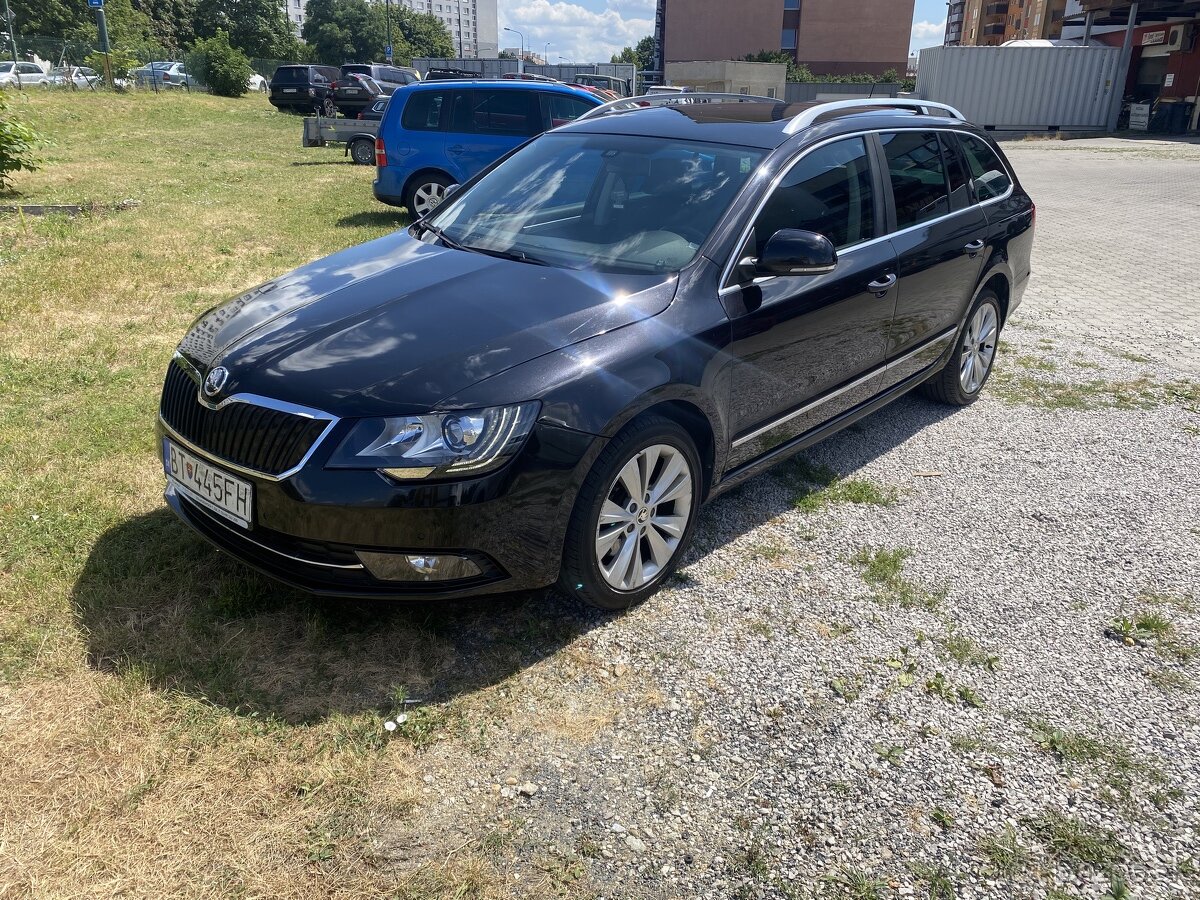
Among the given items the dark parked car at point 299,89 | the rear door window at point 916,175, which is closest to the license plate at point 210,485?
the rear door window at point 916,175

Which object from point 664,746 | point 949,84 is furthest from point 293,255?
point 949,84

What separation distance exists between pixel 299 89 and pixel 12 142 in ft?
72.3

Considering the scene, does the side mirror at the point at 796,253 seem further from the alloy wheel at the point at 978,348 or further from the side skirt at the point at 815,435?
the alloy wheel at the point at 978,348

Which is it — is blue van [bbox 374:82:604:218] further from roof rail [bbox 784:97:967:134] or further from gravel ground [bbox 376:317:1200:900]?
gravel ground [bbox 376:317:1200:900]

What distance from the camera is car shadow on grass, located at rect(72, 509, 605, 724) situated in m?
2.92

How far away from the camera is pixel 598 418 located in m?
2.96

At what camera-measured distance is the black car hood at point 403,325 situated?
9.44 ft

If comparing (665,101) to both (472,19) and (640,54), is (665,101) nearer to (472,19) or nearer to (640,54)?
(640,54)

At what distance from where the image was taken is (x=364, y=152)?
64.0ft

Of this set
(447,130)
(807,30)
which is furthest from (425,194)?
(807,30)

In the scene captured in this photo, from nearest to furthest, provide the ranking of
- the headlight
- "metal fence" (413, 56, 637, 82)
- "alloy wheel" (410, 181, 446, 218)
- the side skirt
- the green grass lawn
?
1. the green grass lawn
2. the headlight
3. the side skirt
4. "alloy wheel" (410, 181, 446, 218)
5. "metal fence" (413, 56, 637, 82)

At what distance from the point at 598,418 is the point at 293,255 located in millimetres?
7719

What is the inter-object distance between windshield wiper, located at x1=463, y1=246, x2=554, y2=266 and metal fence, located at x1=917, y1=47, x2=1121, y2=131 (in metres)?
35.4

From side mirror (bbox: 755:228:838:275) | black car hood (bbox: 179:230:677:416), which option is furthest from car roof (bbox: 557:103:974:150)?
black car hood (bbox: 179:230:677:416)
